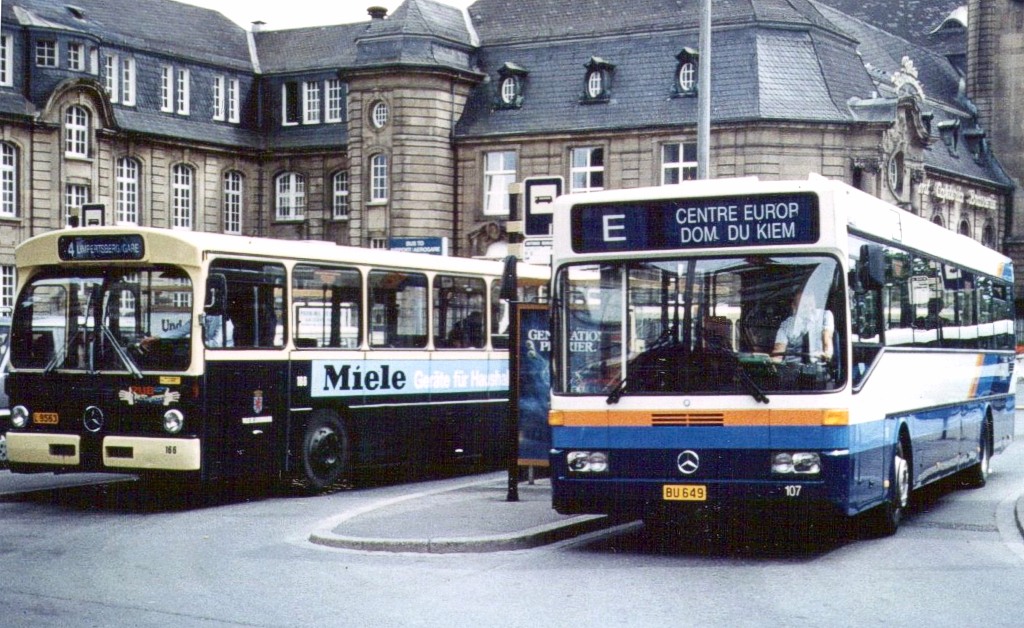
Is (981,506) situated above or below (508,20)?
below

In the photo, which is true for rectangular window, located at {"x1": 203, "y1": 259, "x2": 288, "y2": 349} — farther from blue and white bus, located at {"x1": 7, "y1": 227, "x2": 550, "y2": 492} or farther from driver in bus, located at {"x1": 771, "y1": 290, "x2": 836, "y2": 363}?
driver in bus, located at {"x1": 771, "y1": 290, "x2": 836, "y2": 363}

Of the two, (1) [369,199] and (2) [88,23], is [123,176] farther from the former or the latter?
(1) [369,199]

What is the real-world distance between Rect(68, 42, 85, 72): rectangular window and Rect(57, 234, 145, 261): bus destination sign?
43026mm

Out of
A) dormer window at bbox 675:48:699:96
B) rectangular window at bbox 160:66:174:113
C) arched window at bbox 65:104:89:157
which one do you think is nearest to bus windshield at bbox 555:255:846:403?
dormer window at bbox 675:48:699:96

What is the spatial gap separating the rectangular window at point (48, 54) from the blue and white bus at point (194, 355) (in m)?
41.5

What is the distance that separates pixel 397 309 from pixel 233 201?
157 ft

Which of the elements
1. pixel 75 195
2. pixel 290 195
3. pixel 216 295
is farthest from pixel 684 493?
pixel 290 195

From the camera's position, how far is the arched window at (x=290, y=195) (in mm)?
66312

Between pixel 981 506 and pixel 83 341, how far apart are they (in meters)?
9.31

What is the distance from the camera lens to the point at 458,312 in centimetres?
2053

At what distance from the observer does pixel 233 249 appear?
54.2 feet

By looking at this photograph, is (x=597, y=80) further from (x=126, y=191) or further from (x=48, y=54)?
(x=48, y=54)

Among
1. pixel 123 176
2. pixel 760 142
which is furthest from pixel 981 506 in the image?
pixel 123 176

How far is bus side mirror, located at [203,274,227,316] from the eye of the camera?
53.0 feet
